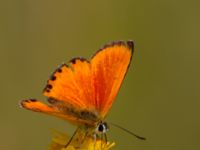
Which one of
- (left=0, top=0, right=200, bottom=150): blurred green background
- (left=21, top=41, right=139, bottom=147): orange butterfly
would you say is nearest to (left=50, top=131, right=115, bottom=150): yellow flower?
(left=21, top=41, right=139, bottom=147): orange butterfly

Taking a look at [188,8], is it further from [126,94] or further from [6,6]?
[6,6]

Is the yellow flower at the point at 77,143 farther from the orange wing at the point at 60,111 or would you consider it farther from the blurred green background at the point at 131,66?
the blurred green background at the point at 131,66

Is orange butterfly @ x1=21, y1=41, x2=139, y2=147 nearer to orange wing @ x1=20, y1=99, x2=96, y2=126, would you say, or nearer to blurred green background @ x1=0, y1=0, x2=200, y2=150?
orange wing @ x1=20, y1=99, x2=96, y2=126

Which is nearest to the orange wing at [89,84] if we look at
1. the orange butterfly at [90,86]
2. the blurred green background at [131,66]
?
the orange butterfly at [90,86]

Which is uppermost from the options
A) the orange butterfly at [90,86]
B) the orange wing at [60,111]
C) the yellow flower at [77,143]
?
the orange butterfly at [90,86]

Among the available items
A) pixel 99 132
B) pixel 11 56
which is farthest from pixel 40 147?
pixel 99 132

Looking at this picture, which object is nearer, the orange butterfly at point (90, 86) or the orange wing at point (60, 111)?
the orange wing at point (60, 111)
